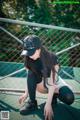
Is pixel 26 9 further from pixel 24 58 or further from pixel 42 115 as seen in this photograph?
pixel 42 115

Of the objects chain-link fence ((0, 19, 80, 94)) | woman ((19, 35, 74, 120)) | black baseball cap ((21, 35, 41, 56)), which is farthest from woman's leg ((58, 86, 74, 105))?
black baseball cap ((21, 35, 41, 56))

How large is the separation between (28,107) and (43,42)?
0.38m

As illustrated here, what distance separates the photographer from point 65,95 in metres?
2.19

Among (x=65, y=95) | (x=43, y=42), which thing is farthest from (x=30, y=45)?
(x=65, y=95)

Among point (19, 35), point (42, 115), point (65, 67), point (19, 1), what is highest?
point (19, 1)

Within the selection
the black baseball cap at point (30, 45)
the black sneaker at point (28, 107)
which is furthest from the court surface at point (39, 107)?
the black baseball cap at point (30, 45)

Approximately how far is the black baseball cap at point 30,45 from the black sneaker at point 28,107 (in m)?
0.27

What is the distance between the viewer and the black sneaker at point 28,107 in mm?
2177

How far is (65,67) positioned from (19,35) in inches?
12.8

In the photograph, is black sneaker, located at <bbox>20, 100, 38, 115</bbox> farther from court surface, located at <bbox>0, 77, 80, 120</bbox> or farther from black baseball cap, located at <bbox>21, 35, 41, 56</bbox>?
black baseball cap, located at <bbox>21, 35, 41, 56</bbox>

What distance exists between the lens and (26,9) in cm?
236

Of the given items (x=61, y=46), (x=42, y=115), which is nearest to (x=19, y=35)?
(x=61, y=46)

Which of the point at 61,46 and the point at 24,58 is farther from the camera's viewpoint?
the point at 61,46

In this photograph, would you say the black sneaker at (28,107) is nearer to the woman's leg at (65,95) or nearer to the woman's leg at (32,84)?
the woman's leg at (32,84)
